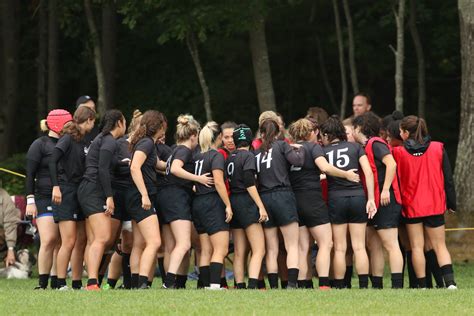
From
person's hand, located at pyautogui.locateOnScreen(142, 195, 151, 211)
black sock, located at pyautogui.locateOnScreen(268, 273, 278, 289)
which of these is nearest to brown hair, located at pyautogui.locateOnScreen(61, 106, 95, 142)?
person's hand, located at pyautogui.locateOnScreen(142, 195, 151, 211)

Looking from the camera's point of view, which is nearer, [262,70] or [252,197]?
[252,197]

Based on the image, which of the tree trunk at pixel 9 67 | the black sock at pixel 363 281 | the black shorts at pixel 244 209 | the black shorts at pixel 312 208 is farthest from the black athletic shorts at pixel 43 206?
the tree trunk at pixel 9 67

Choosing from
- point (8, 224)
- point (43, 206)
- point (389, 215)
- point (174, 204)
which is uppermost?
point (43, 206)

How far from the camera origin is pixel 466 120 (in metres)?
23.5

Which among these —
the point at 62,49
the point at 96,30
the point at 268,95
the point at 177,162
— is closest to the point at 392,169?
the point at 177,162

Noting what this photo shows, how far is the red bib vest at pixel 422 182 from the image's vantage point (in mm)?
16234

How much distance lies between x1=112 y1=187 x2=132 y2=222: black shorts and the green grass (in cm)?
147

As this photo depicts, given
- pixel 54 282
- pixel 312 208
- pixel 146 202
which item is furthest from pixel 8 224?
pixel 312 208

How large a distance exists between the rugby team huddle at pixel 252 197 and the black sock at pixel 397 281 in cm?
2

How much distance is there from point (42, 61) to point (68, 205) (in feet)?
52.9

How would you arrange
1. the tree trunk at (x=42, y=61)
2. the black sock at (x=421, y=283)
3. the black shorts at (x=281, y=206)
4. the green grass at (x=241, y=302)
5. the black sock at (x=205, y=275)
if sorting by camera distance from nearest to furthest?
the green grass at (x=241, y=302), the black shorts at (x=281, y=206), the black sock at (x=421, y=283), the black sock at (x=205, y=275), the tree trunk at (x=42, y=61)

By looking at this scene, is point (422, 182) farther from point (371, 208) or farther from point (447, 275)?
point (447, 275)

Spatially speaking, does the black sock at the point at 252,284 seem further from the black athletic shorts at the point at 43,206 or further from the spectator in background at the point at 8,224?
the spectator in background at the point at 8,224

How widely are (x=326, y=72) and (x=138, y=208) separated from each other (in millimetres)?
18314
